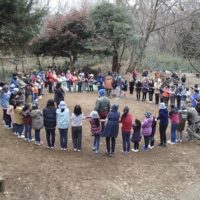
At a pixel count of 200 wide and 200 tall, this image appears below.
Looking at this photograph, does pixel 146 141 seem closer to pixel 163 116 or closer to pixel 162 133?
pixel 162 133

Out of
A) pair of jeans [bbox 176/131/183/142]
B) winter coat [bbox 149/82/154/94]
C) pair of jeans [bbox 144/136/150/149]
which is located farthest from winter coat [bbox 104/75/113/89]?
pair of jeans [bbox 144/136/150/149]

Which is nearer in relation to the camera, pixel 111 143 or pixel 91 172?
pixel 91 172

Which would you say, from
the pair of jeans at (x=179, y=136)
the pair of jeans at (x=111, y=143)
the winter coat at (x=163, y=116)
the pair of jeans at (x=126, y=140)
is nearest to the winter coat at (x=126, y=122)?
the pair of jeans at (x=126, y=140)

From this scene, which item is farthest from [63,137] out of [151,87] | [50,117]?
[151,87]

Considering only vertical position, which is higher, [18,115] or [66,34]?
[66,34]

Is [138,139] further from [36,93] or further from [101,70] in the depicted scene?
[101,70]

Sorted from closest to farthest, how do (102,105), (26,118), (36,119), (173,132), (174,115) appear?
(36,119), (26,118), (102,105), (174,115), (173,132)

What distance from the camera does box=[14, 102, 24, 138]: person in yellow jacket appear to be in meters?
12.7

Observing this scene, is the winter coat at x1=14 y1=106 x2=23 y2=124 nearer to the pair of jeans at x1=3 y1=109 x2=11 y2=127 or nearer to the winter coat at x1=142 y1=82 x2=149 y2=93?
the pair of jeans at x1=3 y1=109 x2=11 y2=127

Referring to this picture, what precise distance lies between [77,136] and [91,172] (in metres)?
1.57

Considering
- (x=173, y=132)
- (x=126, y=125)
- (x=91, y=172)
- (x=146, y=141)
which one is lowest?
(x=91, y=172)

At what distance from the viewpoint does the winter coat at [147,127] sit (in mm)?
12820

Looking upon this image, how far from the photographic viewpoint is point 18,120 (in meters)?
12.8

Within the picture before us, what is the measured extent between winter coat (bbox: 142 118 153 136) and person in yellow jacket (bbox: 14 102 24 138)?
3.94 m
